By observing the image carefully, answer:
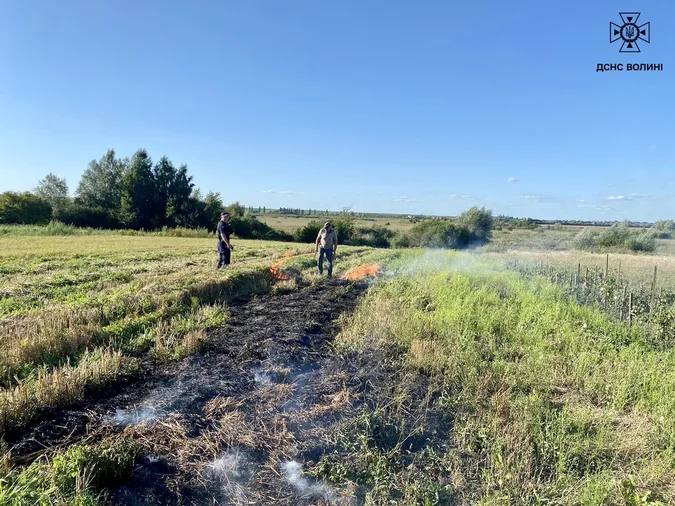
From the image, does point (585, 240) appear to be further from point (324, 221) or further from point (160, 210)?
point (160, 210)

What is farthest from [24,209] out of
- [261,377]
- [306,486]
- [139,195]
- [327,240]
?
[306,486]

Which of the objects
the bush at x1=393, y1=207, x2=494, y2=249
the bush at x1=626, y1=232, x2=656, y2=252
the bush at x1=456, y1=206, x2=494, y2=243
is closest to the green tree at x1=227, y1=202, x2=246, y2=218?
the bush at x1=393, y1=207, x2=494, y2=249

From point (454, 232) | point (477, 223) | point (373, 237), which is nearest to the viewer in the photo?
point (454, 232)

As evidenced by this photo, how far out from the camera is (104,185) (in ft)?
156

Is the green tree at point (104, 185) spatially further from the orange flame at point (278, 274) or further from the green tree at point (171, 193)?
the orange flame at point (278, 274)

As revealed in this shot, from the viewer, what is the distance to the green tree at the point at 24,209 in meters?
39.2

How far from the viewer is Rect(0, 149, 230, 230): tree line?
4428 centimetres

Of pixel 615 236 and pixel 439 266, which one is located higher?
pixel 615 236

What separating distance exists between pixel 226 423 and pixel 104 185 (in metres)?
53.7

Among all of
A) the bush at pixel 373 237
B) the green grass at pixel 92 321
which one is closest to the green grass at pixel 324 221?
the bush at pixel 373 237

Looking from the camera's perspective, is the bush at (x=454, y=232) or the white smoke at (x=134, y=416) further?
the bush at (x=454, y=232)

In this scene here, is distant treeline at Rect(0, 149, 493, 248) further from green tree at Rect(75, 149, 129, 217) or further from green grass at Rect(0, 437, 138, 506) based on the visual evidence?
green grass at Rect(0, 437, 138, 506)

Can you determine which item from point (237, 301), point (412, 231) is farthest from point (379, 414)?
point (412, 231)

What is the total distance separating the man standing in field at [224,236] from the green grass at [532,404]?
19.6 feet
